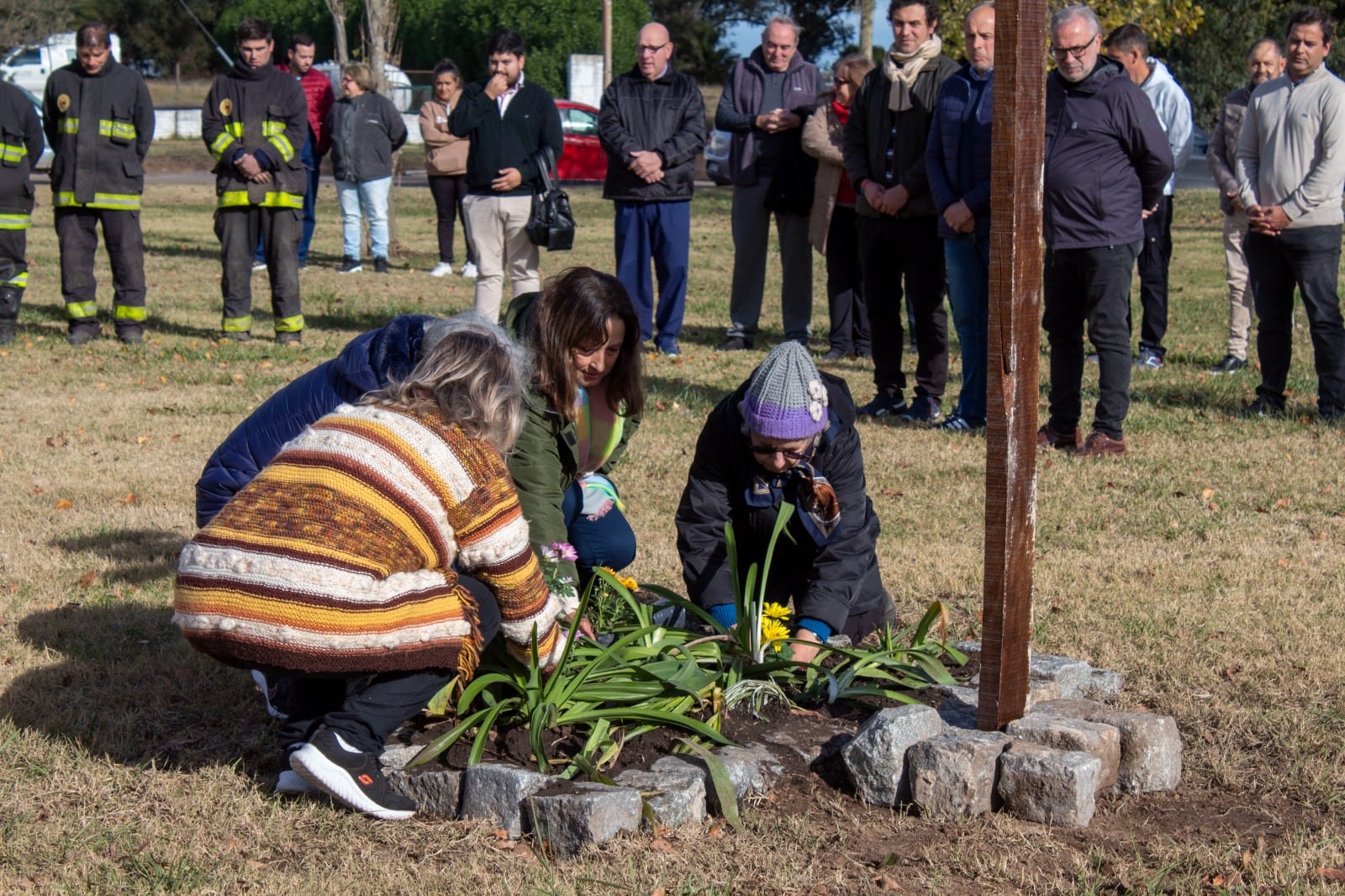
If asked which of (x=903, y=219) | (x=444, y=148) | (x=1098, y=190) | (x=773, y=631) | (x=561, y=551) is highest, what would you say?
(x=444, y=148)

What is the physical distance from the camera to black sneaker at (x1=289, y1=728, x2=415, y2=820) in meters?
3.51

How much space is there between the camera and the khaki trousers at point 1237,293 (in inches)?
397

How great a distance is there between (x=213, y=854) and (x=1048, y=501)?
4.42 meters

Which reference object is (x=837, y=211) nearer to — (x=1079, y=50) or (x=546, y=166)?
(x=546, y=166)

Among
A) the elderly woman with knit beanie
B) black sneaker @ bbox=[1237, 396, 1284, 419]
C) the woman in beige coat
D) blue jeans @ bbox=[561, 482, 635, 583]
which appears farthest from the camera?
the woman in beige coat

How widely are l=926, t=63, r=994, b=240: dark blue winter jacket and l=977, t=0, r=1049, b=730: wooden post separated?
14.0 feet

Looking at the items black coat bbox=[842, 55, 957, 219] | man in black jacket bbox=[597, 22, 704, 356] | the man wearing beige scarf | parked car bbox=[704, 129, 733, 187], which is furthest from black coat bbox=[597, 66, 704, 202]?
the man wearing beige scarf

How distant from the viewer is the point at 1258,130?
27.6 ft

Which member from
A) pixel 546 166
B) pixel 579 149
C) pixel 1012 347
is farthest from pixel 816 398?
pixel 579 149

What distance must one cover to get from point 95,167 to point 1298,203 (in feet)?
26.8

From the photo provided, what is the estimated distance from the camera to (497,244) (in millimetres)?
10375

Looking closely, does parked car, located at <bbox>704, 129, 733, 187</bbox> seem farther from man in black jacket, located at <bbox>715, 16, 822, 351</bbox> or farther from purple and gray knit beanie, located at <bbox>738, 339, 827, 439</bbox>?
purple and gray knit beanie, located at <bbox>738, 339, 827, 439</bbox>

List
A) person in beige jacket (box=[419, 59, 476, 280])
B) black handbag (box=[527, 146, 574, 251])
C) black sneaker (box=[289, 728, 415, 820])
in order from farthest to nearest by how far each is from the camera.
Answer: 1. person in beige jacket (box=[419, 59, 476, 280])
2. black handbag (box=[527, 146, 574, 251])
3. black sneaker (box=[289, 728, 415, 820])

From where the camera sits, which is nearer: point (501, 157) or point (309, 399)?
point (309, 399)
